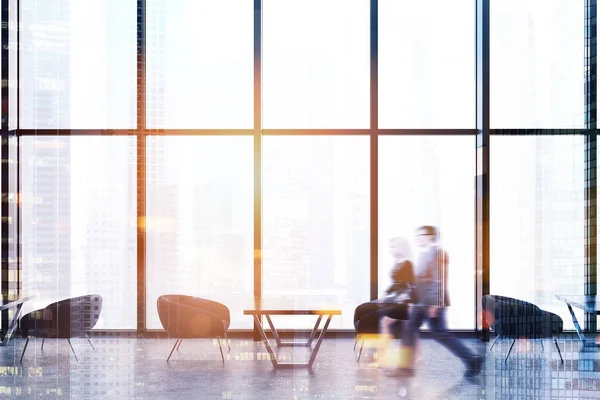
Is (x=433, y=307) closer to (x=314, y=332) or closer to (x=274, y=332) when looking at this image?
(x=314, y=332)

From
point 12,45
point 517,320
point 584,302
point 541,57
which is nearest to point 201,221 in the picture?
point 12,45

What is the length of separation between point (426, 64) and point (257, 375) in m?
3.22

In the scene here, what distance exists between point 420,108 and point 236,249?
2.28m

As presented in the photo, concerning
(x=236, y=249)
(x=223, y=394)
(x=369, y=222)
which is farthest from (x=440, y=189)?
(x=223, y=394)

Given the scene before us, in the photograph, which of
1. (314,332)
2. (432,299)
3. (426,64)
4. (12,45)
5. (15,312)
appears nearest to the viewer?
(12,45)

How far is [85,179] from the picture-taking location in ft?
12.6

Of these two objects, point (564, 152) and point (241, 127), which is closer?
point (564, 152)

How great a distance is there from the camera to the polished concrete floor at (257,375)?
3.28 meters

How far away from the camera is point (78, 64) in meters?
3.62

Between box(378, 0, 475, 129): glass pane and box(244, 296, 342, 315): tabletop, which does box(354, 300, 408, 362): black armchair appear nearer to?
box(244, 296, 342, 315): tabletop

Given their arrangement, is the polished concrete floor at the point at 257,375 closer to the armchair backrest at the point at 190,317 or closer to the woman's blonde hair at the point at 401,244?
the armchair backrest at the point at 190,317

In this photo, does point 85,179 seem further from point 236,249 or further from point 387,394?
point 387,394

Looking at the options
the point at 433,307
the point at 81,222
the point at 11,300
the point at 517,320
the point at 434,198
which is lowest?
the point at 517,320

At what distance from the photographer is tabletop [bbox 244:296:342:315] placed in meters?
3.97
